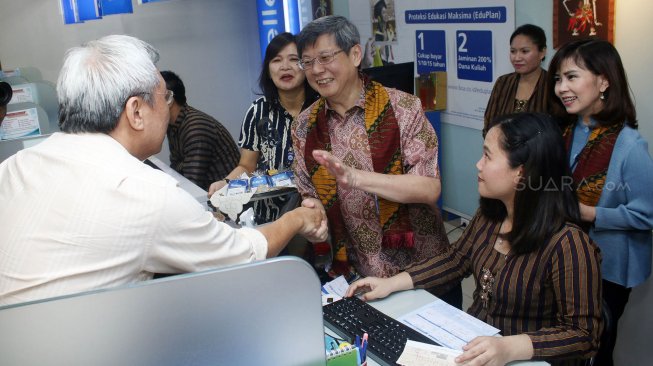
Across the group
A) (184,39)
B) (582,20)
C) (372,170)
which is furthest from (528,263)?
(184,39)

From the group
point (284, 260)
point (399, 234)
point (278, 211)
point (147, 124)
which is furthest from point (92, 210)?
point (278, 211)

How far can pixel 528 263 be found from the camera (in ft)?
5.68

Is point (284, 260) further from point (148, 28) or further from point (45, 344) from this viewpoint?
point (148, 28)

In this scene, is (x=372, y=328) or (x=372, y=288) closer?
(x=372, y=328)

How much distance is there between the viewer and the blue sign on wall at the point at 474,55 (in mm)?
4305

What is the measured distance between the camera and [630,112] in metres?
2.42

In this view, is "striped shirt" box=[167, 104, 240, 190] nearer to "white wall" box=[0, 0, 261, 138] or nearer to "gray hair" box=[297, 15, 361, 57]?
"gray hair" box=[297, 15, 361, 57]

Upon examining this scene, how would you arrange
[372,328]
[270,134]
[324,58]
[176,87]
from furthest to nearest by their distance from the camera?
1. [176,87]
2. [270,134]
3. [324,58]
4. [372,328]

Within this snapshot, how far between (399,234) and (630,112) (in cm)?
117

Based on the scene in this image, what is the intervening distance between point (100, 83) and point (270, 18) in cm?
492

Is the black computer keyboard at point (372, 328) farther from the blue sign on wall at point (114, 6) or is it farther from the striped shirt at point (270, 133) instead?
the blue sign on wall at point (114, 6)

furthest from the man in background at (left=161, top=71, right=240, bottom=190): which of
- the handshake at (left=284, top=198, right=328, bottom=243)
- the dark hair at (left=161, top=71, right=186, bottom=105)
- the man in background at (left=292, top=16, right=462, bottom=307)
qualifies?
the handshake at (left=284, top=198, right=328, bottom=243)

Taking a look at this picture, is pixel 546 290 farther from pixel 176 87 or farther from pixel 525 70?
pixel 176 87

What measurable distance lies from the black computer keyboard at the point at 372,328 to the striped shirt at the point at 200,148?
1689 mm
